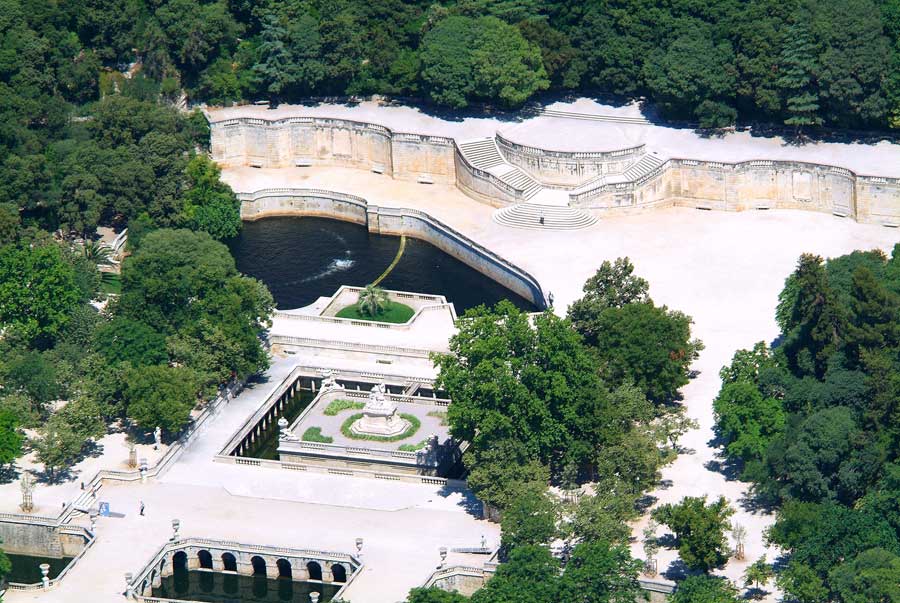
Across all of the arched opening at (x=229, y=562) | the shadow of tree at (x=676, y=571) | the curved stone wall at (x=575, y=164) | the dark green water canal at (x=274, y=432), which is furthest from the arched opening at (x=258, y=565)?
the curved stone wall at (x=575, y=164)

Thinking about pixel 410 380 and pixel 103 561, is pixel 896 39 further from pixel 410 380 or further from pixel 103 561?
pixel 103 561

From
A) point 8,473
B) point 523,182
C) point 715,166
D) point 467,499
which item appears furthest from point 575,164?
point 8,473

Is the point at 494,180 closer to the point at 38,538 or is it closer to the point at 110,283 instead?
the point at 110,283

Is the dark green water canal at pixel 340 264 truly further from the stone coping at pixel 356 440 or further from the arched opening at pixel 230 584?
the arched opening at pixel 230 584

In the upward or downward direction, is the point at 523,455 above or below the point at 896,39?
below

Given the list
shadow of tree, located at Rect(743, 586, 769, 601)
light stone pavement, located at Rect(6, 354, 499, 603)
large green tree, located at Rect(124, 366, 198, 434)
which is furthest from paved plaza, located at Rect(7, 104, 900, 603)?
large green tree, located at Rect(124, 366, 198, 434)

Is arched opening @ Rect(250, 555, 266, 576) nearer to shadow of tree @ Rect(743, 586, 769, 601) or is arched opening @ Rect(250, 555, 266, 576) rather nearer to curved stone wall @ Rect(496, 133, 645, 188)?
shadow of tree @ Rect(743, 586, 769, 601)

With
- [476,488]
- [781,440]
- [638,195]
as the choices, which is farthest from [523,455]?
[638,195]
